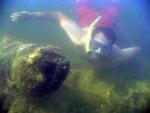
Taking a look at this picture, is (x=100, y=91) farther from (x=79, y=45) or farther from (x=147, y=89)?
(x=79, y=45)

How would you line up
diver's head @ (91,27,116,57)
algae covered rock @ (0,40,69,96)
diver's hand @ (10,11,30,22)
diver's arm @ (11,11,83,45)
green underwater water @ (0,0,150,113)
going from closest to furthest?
1. algae covered rock @ (0,40,69,96)
2. green underwater water @ (0,0,150,113)
3. diver's head @ (91,27,116,57)
4. diver's arm @ (11,11,83,45)
5. diver's hand @ (10,11,30,22)

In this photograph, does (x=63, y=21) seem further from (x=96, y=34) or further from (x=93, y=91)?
(x=93, y=91)

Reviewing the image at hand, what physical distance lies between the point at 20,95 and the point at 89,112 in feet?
4.77

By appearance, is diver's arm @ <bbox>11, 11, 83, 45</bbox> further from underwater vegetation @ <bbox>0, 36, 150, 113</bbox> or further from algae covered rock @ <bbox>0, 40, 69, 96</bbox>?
algae covered rock @ <bbox>0, 40, 69, 96</bbox>

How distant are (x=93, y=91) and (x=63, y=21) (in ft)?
9.89

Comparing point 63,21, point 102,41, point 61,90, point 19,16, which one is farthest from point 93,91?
point 19,16

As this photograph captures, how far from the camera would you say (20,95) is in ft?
15.1

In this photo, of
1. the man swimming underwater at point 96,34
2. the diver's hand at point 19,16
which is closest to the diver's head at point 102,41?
the man swimming underwater at point 96,34

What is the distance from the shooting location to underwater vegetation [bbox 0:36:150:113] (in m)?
4.35

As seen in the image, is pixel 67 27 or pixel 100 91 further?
pixel 67 27

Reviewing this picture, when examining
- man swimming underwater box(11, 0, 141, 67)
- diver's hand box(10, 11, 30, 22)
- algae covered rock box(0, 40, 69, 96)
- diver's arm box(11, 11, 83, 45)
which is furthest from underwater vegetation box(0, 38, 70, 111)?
diver's hand box(10, 11, 30, 22)

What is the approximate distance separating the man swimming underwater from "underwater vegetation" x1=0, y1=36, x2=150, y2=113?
0.54m

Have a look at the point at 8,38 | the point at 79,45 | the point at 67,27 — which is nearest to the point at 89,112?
the point at 79,45

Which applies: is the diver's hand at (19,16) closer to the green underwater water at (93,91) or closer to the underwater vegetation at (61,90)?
the green underwater water at (93,91)
